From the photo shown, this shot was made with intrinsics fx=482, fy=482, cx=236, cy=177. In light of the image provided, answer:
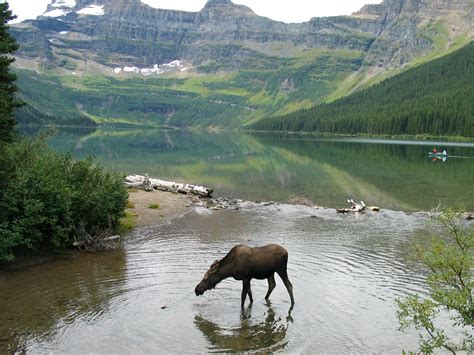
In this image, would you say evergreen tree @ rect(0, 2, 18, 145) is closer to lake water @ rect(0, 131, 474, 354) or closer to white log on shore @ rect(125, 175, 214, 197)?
lake water @ rect(0, 131, 474, 354)

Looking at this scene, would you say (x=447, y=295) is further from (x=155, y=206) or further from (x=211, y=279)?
(x=155, y=206)

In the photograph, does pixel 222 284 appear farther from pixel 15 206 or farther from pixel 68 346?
pixel 15 206

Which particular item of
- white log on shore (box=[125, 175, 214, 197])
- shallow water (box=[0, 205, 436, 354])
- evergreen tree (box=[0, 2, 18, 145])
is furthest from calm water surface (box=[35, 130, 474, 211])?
evergreen tree (box=[0, 2, 18, 145])

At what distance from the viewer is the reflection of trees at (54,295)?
2017cm

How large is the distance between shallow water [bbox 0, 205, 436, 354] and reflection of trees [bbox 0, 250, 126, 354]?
5cm

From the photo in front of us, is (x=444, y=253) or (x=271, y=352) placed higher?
(x=444, y=253)

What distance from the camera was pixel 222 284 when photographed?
2709cm

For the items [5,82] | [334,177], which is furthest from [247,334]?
[334,177]

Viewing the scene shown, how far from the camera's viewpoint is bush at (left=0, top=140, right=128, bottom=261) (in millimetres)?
28672

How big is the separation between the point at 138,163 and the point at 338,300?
89.0 m

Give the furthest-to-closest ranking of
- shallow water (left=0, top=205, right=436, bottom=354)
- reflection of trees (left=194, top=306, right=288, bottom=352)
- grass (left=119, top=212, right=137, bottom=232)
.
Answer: grass (left=119, top=212, right=137, bottom=232) → shallow water (left=0, top=205, right=436, bottom=354) → reflection of trees (left=194, top=306, right=288, bottom=352)

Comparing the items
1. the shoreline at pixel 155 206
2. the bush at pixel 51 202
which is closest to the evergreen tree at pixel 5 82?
the bush at pixel 51 202

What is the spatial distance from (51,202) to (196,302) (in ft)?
42.9

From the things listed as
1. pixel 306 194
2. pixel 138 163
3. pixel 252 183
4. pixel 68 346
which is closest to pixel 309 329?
pixel 68 346
